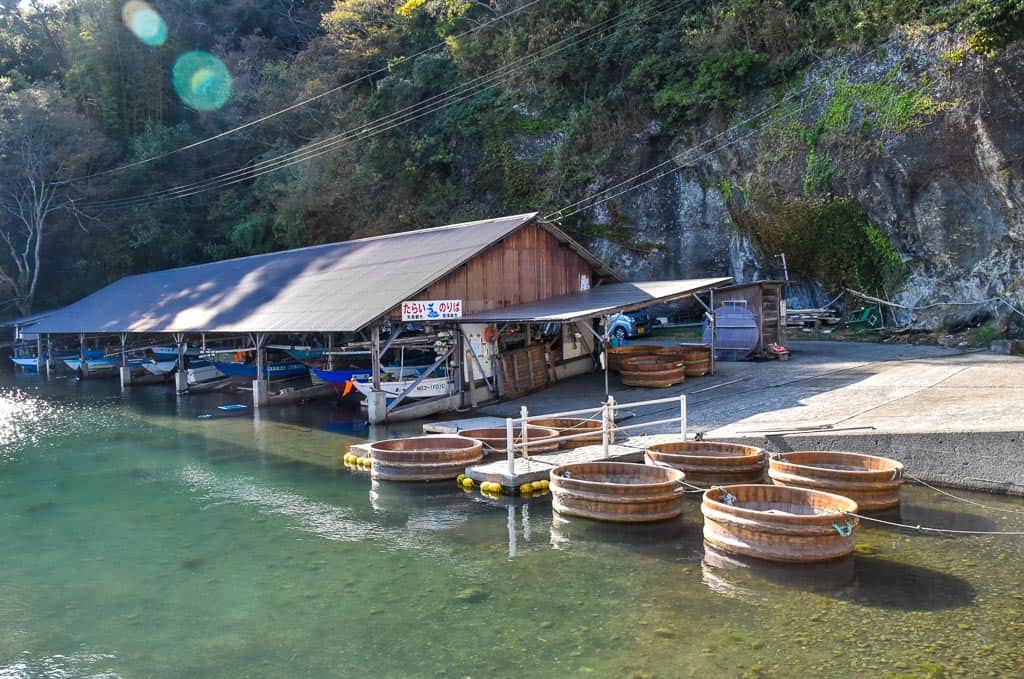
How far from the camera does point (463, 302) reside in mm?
21531

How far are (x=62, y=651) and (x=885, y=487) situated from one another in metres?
11.0

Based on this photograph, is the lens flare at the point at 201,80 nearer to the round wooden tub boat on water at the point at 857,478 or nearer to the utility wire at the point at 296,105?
the utility wire at the point at 296,105

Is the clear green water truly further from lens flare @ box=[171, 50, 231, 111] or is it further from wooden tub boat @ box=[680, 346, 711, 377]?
lens flare @ box=[171, 50, 231, 111]

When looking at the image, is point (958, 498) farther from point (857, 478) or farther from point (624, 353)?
point (624, 353)

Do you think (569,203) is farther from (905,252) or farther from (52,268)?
(52,268)

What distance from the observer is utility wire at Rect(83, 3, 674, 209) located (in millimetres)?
36781

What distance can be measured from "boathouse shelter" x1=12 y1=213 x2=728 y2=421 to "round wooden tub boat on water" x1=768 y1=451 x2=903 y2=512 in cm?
763

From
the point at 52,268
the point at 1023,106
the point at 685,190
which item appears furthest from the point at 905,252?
the point at 52,268

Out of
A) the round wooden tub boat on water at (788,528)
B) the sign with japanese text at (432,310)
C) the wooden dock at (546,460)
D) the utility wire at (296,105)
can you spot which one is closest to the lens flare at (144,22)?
the utility wire at (296,105)

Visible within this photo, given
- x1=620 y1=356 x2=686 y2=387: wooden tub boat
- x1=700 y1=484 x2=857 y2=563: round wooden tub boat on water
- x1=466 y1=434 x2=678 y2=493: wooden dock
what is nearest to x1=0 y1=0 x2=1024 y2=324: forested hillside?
x1=620 y1=356 x2=686 y2=387: wooden tub boat

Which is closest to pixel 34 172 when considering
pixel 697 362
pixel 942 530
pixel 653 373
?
pixel 653 373

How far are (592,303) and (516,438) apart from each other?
728 cm

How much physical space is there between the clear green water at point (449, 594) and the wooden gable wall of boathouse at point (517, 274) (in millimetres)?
8380

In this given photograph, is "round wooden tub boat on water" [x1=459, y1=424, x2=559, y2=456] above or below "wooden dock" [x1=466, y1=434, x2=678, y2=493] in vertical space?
above
